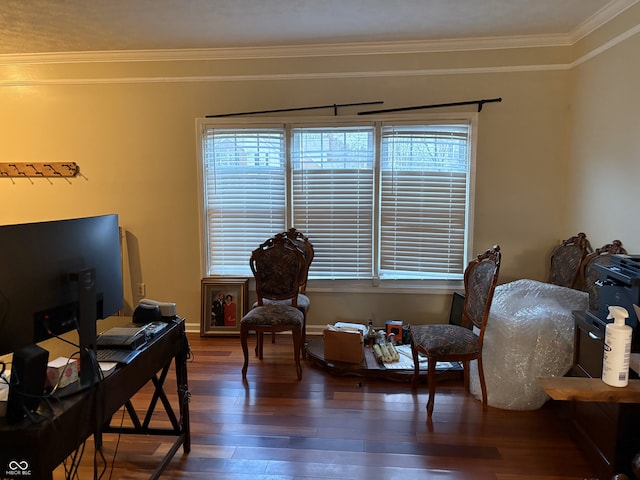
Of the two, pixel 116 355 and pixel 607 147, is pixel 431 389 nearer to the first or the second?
pixel 116 355

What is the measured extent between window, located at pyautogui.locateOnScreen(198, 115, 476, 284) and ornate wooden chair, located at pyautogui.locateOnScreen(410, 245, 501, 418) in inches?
40.5

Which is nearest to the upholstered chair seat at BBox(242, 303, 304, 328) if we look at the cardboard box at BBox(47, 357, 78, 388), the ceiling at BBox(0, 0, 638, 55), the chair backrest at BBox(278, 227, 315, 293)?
the chair backrest at BBox(278, 227, 315, 293)

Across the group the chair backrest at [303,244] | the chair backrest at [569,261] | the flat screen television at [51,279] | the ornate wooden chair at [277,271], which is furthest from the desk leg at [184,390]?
the chair backrest at [569,261]

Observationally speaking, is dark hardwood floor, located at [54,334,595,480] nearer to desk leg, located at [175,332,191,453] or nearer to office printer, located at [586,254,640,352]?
desk leg, located at [175,332,191,453]

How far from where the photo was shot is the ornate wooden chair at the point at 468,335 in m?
2.70

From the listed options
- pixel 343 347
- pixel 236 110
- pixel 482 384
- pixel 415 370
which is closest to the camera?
pixel 482 384

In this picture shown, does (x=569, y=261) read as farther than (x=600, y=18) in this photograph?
Yes

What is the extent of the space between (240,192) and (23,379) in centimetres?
296

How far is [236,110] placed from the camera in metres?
3.96

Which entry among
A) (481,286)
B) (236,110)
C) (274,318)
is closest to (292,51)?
(236,110)

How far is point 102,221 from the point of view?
1714 millimetres

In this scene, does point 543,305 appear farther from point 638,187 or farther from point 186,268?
point 186,268

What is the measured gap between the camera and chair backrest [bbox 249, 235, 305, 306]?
353cm

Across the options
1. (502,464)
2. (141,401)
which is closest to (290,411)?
(141,401)
